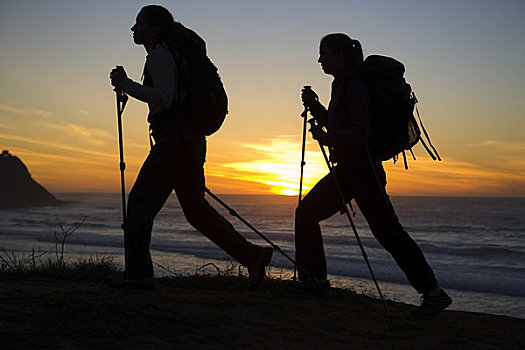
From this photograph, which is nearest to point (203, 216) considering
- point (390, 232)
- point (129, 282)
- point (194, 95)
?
point (129, 282)

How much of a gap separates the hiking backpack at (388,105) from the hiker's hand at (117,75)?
79.6 inches

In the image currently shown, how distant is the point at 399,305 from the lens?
545 centimetres

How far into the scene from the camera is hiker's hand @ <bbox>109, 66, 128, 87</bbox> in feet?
14.2

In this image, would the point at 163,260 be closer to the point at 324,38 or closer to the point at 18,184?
the point at 324,38

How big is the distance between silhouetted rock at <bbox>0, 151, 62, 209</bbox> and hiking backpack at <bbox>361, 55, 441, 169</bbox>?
87568 mm

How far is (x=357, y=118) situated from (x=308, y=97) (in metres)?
0.75

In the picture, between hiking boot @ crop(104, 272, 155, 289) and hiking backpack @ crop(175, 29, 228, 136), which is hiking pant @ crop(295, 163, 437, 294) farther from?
hiking boot @ crop(104, 272, 155, 289)

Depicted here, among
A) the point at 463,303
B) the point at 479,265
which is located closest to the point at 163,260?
the point at 463,303

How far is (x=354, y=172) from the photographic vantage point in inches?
176

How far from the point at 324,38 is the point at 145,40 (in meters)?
1.57

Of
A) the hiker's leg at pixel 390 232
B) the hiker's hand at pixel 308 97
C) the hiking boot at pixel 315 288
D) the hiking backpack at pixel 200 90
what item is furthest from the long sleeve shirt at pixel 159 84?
the hiking boot at pixel 315 288

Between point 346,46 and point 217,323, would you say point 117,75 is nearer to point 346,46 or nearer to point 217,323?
point 346,46

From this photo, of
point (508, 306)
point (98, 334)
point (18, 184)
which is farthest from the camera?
point (18, 184)

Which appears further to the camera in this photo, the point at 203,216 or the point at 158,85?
the point at 203,216
